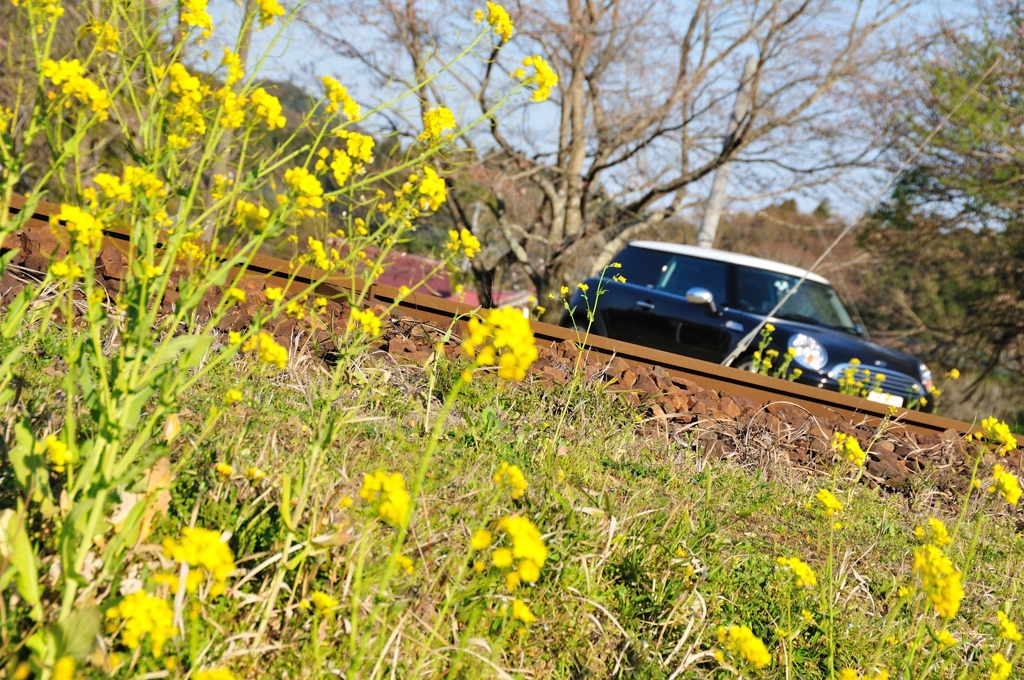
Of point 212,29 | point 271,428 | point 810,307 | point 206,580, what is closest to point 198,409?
point 271,428

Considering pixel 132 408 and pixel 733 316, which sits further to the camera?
pixel 733 316

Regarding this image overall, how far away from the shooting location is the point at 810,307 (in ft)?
27.8

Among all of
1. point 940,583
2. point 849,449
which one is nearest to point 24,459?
point 940,583

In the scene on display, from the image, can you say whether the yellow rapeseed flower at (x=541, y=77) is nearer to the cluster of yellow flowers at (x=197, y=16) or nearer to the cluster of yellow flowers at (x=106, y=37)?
the cluster of yellow flowers at (x=197, y=16)

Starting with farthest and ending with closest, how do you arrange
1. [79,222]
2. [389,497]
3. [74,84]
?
[74,84] < [79,222] < [389,497]

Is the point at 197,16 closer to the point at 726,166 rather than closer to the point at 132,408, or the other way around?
the point at 132,408

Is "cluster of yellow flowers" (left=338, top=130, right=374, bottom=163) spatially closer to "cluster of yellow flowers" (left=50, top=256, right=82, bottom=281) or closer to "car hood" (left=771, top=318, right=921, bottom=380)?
"cluster of yellow flowers" (left=50, top=256, right=82, bottom=281)

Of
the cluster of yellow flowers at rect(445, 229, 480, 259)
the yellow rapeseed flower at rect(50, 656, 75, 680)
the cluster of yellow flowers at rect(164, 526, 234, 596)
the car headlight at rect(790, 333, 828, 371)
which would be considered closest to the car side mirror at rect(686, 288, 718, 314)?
the car headlight at rect(790, 333, 828, 371)

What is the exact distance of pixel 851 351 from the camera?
726 centimetres

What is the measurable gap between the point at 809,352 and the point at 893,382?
29.7 inches

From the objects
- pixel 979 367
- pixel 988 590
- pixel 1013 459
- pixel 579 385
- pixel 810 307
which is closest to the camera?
pixel 988 590

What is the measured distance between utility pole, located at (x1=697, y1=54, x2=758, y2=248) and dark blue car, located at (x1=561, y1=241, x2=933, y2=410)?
15.5 ft

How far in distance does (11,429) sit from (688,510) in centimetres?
212

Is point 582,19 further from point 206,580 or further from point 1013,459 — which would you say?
point 206,580
